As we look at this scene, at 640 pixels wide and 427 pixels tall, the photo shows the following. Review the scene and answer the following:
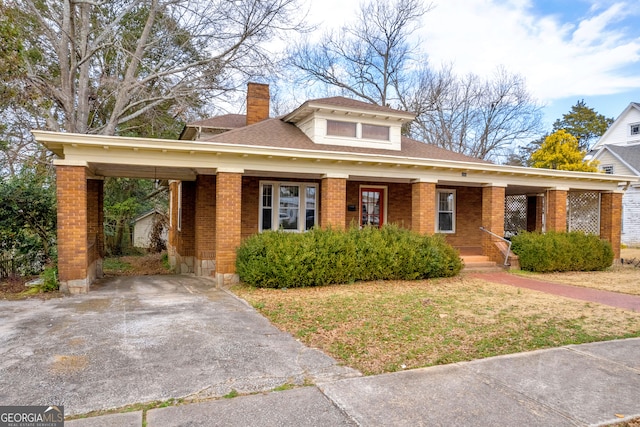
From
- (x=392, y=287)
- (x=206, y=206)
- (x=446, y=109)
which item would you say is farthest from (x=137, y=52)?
(x=446, y=109)

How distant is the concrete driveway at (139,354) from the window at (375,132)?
774cm

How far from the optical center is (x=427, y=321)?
20.7 feet

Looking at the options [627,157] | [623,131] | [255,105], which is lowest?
[627,157]

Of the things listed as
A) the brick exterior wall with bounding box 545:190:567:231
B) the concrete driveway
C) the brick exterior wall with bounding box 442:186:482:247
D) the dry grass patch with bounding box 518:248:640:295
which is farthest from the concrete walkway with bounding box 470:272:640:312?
the concrete driveway

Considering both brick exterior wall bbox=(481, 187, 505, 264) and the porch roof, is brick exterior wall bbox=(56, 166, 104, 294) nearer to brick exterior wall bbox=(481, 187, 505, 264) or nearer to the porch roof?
the porch roof

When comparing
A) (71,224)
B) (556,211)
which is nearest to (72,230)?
(71,224)

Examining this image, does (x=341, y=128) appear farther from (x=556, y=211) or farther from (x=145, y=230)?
(x=145, y=230)

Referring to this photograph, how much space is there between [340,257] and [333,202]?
195 centimetres

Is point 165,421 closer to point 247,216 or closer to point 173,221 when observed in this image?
point 247,216

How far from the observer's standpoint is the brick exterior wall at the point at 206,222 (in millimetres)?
12000

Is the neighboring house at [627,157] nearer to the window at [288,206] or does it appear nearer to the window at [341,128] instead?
the window at [341,128]

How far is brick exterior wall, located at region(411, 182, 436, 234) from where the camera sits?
39.9ft

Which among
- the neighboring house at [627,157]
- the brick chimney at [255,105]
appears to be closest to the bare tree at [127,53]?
the brick chimney at [255,105]

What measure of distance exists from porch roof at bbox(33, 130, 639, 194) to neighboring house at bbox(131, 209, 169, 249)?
38.6 ft
